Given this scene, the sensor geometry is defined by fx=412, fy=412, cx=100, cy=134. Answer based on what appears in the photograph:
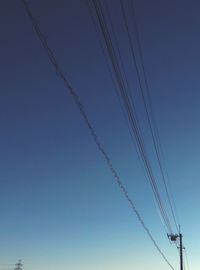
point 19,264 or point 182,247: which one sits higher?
point 19,264

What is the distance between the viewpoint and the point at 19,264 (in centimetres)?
11875

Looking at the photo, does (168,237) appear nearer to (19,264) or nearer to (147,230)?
(147,230)

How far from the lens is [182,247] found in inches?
1797

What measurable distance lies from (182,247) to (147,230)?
1238 cm

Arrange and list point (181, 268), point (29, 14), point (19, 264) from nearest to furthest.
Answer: point (29, 14) < point (181, 268) < point (19, 264)

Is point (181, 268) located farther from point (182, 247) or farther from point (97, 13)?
point (97, 13)

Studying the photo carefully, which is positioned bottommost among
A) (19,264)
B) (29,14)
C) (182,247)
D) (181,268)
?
(29,14)

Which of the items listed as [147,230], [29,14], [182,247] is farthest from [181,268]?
[29,14]

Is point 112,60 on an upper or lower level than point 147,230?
lower

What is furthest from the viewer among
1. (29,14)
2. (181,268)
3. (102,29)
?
(181,268)

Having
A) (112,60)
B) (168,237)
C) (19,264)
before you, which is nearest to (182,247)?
(168,237)

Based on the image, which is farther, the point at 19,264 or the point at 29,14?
the point at 19,264

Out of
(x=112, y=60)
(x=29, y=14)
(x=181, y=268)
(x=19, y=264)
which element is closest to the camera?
(x=29, y=14)

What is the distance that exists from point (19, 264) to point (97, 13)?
117739 millimetres
